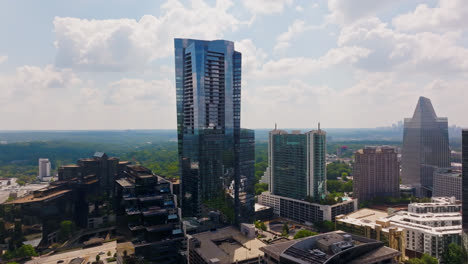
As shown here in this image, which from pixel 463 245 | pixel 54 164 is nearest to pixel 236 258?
pixel 463 245

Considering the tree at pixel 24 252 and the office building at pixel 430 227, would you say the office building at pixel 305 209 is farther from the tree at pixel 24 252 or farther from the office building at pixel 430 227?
the tree at pixel 24 252

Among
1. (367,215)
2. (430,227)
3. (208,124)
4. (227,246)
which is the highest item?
(208,124)

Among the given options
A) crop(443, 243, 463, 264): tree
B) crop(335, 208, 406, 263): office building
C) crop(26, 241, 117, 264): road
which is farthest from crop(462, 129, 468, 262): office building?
crop(26, 241, 117, 264): road

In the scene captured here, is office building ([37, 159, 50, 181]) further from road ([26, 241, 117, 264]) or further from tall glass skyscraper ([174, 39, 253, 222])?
tall glass skyscraper ([174, 39, 253, 222])

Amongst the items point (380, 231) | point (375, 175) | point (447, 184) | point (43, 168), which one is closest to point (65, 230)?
point (380, 231)

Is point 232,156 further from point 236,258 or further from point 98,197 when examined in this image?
point 98,197

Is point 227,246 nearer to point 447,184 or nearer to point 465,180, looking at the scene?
point 465,180
